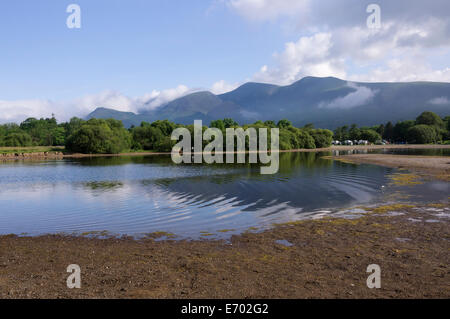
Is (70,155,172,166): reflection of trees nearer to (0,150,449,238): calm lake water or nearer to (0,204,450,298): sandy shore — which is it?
(0,150,449,238): calm lake water

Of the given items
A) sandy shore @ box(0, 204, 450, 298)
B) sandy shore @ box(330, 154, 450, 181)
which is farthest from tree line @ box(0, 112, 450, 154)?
sandy shore @ box(0, 204, 450, 298)

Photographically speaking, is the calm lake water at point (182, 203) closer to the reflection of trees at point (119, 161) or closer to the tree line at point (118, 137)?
the reflection of trees at point (119, 161)

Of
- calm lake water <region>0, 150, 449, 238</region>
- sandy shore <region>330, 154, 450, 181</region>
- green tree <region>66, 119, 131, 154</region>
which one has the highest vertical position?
green tree <region>66, 119, 131, 154</region>

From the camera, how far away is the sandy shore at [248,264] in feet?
31.4

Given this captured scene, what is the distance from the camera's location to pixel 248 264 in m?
12.0

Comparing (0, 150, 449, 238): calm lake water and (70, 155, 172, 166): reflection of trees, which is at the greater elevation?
(70, 155, 172, 166): reflection of trees

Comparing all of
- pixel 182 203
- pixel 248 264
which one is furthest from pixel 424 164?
pixel 248 264

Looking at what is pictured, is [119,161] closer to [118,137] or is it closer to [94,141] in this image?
[94,141]

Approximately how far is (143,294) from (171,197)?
1984 cm

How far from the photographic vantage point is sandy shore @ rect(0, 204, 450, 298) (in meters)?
9.56

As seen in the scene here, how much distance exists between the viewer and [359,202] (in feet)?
84.8

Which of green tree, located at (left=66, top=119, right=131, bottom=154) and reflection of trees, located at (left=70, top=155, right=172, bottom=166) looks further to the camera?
green tree, located at (left=66, top=119, right=131, bottom=154)

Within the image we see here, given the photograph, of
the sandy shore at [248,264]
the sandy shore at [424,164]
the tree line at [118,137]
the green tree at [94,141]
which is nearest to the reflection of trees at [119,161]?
the green tree at [94,141]
